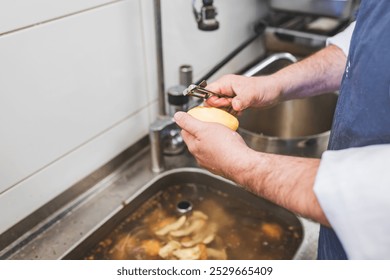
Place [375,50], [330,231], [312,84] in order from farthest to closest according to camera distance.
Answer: [312,84], [330,231], [375,50]

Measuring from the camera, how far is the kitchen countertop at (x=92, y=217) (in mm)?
858

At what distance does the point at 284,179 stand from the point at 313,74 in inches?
14.4

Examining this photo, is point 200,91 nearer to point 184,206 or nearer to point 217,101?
point 217,101

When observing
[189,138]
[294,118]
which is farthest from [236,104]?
[294,118]

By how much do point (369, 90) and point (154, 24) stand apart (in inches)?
21.7

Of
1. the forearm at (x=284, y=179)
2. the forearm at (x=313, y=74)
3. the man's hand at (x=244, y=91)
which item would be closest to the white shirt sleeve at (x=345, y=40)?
the forearm at (x=313, y=74)

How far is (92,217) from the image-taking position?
95cm

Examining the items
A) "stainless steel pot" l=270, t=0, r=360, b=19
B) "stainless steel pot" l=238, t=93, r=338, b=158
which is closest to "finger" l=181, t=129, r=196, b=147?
"stainless steel pot" l=238, t=93, r=338, b=158

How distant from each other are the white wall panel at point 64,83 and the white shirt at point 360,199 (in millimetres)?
562

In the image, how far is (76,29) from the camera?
0.82 meters

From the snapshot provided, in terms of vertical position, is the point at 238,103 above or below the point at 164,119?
above

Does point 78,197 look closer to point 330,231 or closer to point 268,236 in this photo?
point 268,236

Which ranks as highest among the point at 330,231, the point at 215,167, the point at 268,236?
the point at 215,167
